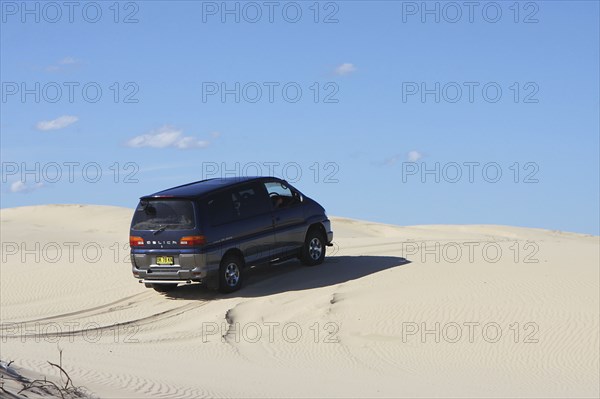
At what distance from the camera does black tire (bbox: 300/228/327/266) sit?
17.6 m

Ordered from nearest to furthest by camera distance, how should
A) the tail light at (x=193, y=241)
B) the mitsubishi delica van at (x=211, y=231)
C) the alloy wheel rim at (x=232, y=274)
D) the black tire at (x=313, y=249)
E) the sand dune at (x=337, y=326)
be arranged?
1. the sand dune at (x=337, y=326)
2. the tail light at (x=193, y=241)
3. the mitsubishi delica van at (x=211, y=231)
4. the alloy wheel rim at (x=232, y=274)
5. the black tire at (x=313, y=249)

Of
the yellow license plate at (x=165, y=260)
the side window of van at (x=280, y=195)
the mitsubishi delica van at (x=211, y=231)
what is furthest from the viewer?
the side window of van at (x=280, y=195)

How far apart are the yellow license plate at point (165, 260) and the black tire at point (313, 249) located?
3129 mm

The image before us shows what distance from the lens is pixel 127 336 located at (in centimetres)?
1418

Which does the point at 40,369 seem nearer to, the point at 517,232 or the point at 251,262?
the point at 251,262

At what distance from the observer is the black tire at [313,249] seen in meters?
17.6

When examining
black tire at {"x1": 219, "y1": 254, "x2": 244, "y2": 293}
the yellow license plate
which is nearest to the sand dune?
black tire at {"x1": 219, "y1": 254, "x2": 244, "y2": 293}

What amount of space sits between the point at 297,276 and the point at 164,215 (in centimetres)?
311

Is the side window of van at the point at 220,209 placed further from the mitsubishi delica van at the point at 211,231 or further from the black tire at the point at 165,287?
the black tire at the point at 165,287

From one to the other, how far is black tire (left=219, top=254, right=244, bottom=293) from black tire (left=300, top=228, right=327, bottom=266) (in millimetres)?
1831

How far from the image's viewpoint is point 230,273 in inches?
630

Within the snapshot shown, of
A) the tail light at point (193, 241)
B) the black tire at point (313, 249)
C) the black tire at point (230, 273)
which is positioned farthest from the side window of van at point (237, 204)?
the black tire at point (313, 249)

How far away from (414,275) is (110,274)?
6709 millimetres

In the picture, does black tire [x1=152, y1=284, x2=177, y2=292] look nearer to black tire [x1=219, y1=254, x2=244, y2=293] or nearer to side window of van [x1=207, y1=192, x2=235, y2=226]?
black tire [x1=219, y1=254, x2=244, y2=293]
